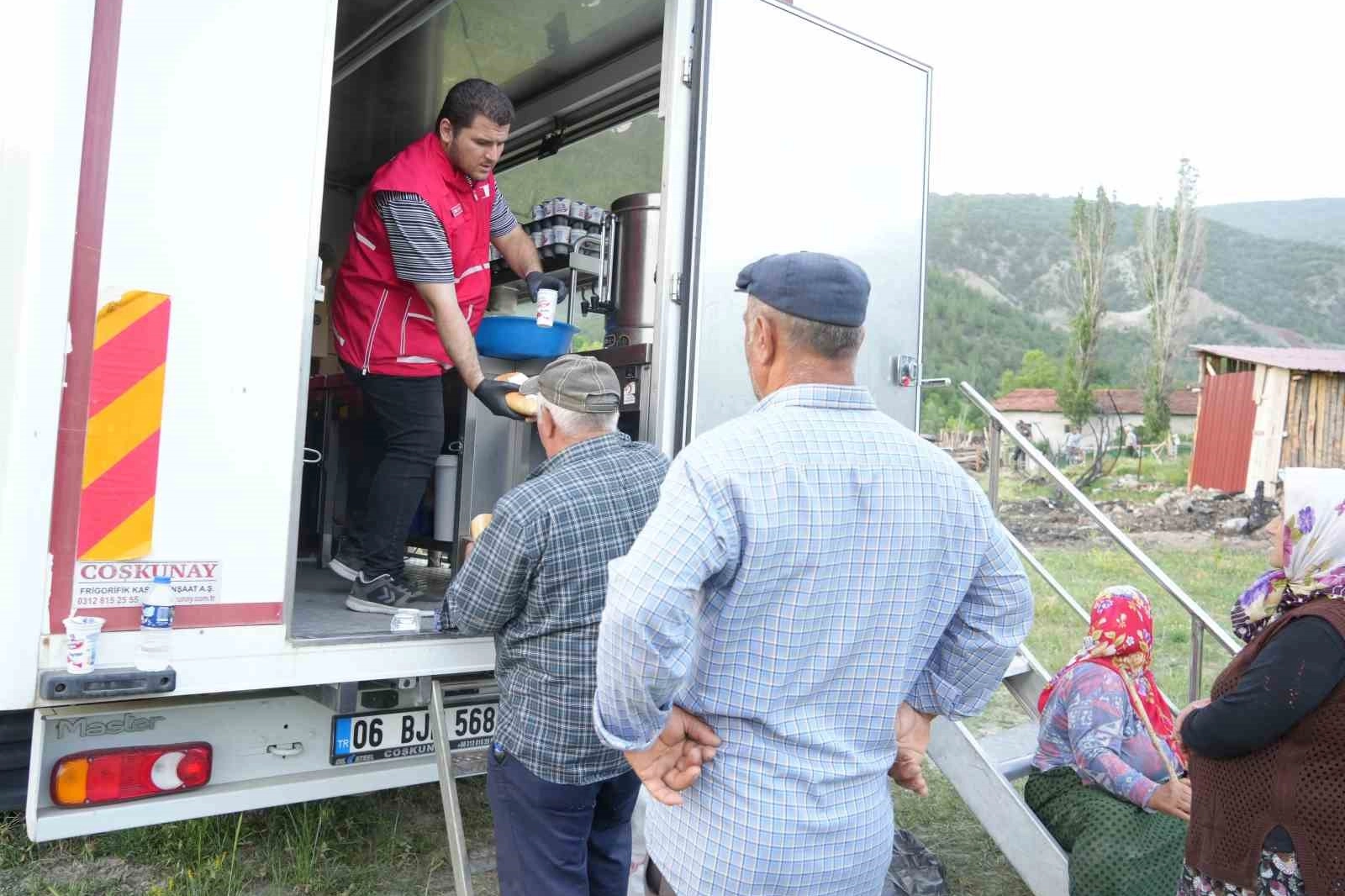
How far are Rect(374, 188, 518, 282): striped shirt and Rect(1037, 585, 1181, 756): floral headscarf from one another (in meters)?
2.20

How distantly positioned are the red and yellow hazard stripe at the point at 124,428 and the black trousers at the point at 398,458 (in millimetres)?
1008

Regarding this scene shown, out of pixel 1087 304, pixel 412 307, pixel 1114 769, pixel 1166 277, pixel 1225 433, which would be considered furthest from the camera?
pixel 1166 277

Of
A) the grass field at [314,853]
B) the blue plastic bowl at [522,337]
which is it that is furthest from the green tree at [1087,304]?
the blue plastic bowl at [522,337]

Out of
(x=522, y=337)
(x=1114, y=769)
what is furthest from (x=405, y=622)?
(x=1114, y=769)

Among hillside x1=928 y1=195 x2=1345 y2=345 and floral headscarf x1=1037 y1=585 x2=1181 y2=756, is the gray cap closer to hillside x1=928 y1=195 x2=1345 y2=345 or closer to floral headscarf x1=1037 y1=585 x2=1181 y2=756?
floral headscarf x1=1037 y1=585 x2=1181 y2=756

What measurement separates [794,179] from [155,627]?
2.29 meters

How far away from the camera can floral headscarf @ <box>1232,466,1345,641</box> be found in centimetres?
204

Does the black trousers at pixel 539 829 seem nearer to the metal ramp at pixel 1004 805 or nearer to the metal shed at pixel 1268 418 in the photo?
the metal ramp at pixel 1004 805

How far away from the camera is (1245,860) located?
6.67ft

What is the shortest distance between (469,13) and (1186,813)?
3718 millimetres

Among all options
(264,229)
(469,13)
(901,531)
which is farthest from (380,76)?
(901,531)

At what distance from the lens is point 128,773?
2.25 m

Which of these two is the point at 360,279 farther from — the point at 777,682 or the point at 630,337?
the point at 777,682

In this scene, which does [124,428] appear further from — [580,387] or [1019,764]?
[1019,764]
